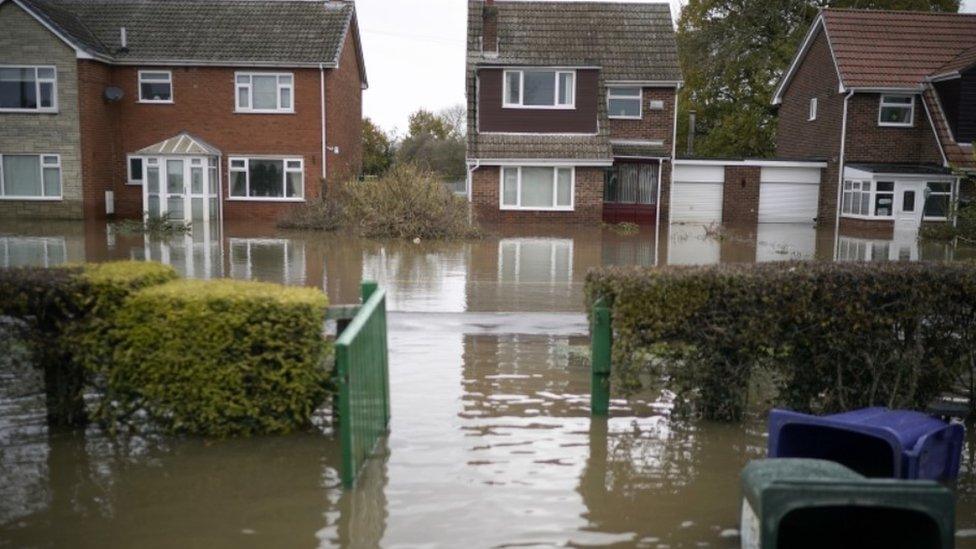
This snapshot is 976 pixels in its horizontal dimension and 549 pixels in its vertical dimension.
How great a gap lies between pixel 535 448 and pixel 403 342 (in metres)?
4.22

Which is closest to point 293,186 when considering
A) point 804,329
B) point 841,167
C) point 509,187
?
point 509,187

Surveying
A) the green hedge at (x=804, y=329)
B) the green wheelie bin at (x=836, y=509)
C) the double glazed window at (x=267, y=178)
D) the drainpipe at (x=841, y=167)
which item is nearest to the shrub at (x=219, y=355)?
the green hedge at (x=804, y=329)

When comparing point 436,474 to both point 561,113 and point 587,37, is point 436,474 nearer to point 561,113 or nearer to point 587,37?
point 561,113

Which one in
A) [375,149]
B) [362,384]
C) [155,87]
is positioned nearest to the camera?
[362,384]

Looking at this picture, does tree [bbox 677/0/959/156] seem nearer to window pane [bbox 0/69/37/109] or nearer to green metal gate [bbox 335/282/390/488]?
window pane [bbox 0/69/37/109]

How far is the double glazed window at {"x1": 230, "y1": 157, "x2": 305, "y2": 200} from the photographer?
32.6m

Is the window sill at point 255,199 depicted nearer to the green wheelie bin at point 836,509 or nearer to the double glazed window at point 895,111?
the double glazed window at point 895,111

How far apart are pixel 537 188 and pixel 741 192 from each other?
951cm

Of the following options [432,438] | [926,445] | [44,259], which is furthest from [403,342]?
[44,259]

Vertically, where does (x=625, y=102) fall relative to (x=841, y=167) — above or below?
above

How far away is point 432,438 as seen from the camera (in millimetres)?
6859

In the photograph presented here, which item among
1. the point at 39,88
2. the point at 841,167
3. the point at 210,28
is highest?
the point at 210,28

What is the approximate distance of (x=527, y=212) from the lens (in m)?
32.0

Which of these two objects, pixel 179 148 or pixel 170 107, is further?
pixel 170 107
